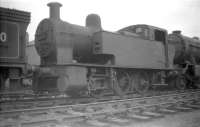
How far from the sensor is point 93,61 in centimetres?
889

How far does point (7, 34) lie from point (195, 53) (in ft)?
35.2

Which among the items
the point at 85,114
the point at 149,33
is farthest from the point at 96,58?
the point at 85,114

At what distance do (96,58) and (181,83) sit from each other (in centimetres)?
559

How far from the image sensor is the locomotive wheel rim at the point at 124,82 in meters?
8.99

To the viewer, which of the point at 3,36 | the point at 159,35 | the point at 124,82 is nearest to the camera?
the point at 3,36

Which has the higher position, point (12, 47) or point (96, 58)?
point (12, 47)

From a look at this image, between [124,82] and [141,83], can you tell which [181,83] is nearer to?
[141,83]

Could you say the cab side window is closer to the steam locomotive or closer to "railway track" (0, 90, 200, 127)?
the steam locomotive

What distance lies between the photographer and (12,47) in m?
6.19

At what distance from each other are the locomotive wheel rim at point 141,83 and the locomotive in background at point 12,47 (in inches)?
186

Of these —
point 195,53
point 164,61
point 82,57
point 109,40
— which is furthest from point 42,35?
point 195,53

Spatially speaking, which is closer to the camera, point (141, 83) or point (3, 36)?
point (3, 36)

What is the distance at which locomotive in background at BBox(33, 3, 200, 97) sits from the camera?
23.6 feet

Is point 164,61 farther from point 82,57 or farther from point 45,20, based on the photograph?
point 45,20
